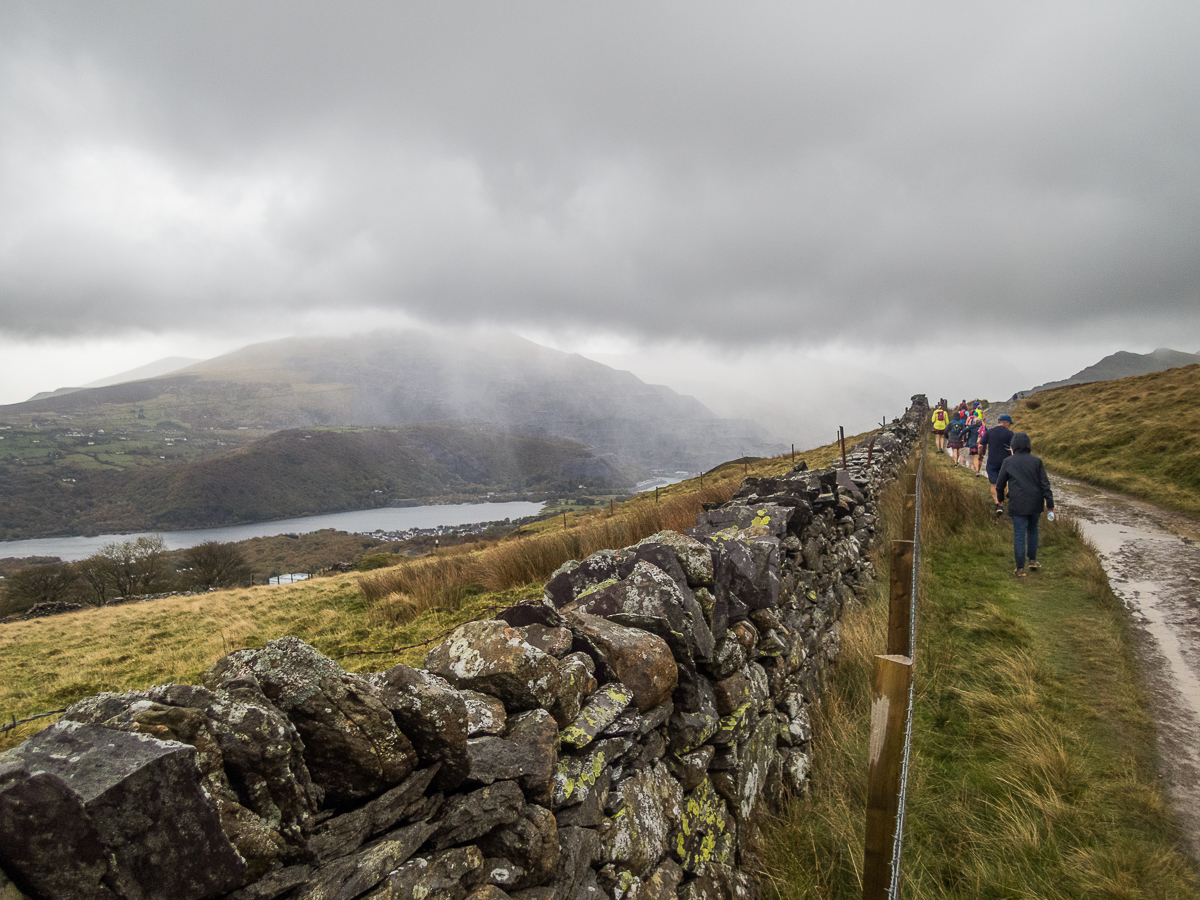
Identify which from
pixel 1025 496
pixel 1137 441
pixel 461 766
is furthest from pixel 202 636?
pixel 1137 441

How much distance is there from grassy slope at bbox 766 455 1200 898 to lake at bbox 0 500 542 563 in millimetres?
143383

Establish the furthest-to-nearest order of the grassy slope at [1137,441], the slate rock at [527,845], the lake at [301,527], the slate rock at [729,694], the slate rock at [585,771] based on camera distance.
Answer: the lake at [301,527]
the grassy slope at [1137,441]
the slate rock at [729,694]
the slate rock at [585,771]
the slate rock at [527,845]

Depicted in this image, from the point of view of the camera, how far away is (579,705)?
246cm

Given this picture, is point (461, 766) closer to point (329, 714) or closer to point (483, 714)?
point (483, 714)

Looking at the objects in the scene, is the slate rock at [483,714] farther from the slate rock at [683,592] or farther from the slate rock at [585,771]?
the slate rock at [683,592]

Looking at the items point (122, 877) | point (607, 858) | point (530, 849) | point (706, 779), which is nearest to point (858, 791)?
point (706, 779)

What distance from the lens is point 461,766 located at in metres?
1.95

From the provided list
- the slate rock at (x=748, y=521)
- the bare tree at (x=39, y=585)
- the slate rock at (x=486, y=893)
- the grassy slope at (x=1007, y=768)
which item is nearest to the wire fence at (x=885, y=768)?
the grassy slope at (x=1007, y=768)

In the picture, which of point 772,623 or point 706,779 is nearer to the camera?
point 706,779

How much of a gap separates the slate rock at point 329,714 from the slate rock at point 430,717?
0.24 ft

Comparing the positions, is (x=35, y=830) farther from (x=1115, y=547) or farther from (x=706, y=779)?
(x=1115, y=547)

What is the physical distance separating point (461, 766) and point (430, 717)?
244 millimetres

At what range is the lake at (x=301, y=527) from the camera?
150 metres

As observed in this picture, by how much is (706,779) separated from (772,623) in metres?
1.47
